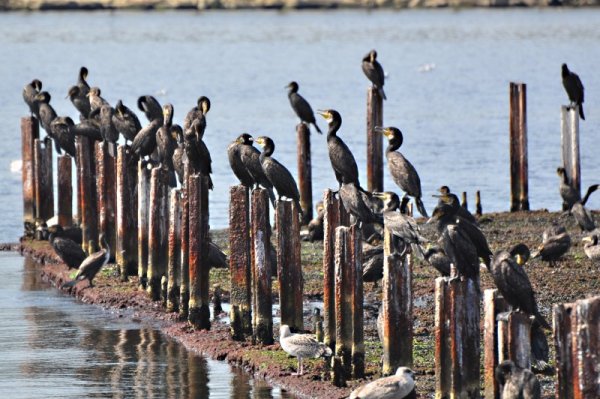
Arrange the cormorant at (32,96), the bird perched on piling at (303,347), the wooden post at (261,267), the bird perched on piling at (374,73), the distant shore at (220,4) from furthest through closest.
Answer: the distant shore at (220,4), the cormorant at (32,96), the bird perched on piling at (374,73), the wooden post at (261,267), the bird perched on piling at (303,347)

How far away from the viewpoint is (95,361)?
14.0 meters

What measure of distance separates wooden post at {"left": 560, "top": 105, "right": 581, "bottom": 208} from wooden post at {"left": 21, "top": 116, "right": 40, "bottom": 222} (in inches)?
303

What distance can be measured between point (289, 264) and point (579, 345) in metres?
4.47

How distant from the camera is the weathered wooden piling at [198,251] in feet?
48.0

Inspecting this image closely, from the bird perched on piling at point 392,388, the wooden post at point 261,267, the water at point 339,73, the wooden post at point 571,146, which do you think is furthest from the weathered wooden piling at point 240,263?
the water at point 339,73

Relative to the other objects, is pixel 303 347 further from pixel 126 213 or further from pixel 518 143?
pixel 518 143

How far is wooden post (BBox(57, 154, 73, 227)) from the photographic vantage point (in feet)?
66.3

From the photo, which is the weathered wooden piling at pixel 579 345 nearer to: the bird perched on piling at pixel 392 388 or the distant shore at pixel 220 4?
the bird perched on piling at pixel 392 388

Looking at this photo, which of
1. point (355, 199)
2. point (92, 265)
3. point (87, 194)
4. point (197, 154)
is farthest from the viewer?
point (87, 194)

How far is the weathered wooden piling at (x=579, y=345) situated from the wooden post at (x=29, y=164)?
13.1 metres

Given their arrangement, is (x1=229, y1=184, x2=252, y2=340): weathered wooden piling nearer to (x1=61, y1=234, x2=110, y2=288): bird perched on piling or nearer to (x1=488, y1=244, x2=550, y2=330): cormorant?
(x1=61, y1=234, x2=110, y2=288): bird perched on piling

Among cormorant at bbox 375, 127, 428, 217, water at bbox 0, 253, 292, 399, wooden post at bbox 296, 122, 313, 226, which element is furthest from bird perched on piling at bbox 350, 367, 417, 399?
wooden post at bbox 296, 122, 313, 226

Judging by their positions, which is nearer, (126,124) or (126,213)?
(126,213)

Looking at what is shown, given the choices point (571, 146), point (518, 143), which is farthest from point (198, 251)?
point (571, 146)
